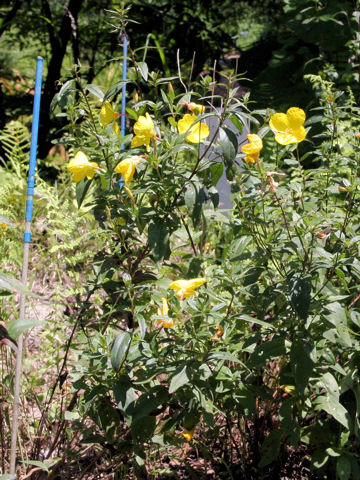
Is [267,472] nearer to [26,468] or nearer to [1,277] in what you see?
[26,468]

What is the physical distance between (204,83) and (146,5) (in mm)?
3550

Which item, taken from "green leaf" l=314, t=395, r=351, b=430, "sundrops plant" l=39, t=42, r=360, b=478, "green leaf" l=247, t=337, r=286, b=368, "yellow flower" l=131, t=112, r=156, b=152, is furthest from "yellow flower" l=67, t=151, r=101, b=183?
"green leaf" l=314, t=395, r=351, b=430

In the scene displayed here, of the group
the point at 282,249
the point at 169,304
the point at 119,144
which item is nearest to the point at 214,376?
the point at 169,304

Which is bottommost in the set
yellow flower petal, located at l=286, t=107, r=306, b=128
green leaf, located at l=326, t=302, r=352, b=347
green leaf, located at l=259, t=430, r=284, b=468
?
green leaf, located at l=259, t=430, r=284, b=468

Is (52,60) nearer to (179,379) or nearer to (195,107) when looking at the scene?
(195,107)

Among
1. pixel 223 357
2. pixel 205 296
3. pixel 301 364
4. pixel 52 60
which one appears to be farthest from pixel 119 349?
pixel 52 60

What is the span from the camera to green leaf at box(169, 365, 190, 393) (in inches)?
50.0

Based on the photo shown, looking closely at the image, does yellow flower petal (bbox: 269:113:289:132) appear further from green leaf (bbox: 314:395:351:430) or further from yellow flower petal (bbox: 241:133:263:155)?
green leaf (bbox: 314:395:351:430)

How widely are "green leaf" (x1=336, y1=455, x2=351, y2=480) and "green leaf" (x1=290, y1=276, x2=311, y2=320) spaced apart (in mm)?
461

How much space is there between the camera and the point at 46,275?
299cm

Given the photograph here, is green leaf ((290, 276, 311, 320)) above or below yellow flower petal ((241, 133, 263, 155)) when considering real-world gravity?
below

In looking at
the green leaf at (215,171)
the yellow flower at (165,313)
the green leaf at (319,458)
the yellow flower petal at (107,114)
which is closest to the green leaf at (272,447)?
the green leaf at (319,458)

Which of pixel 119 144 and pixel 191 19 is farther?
pixel 191 19

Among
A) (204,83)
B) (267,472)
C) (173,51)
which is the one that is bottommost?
(267,472)
